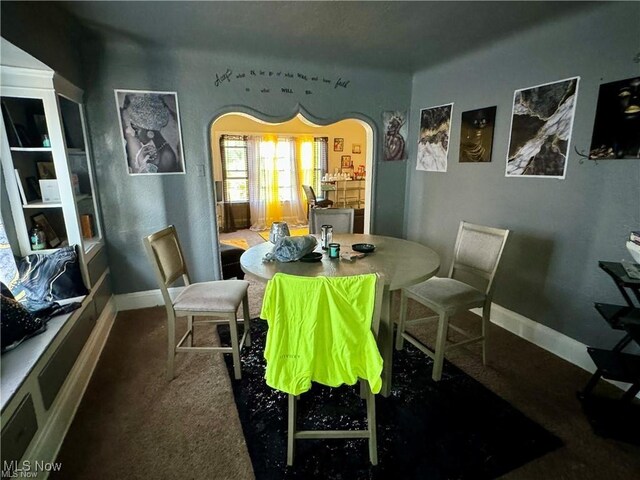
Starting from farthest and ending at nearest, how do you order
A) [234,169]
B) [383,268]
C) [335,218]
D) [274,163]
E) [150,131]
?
[274,163]
[234,169]
[335,218]
[150,131]
[383,268]

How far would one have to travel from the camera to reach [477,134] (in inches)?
111

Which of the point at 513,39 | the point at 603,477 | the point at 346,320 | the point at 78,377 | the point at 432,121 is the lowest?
the point at 603,477

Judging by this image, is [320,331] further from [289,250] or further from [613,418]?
[613,418]

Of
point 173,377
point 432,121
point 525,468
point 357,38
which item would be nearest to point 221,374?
point 173,377

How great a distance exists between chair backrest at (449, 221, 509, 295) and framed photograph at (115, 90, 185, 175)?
8.21 ft

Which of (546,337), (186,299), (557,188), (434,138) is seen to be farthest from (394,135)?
(186,299)

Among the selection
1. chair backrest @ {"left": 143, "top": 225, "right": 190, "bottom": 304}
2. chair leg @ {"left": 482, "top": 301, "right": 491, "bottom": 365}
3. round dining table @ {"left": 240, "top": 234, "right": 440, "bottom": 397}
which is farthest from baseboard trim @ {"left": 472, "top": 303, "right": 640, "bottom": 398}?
chair backrest @ {"left": 143, "top": 225, "right": 190, "bottom": 304}

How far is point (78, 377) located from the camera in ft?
6.31

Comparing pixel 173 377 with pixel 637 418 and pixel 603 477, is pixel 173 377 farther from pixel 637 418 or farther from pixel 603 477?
pixel 637 418

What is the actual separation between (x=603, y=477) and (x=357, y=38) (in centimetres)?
299

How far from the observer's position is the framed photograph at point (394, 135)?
3538mm

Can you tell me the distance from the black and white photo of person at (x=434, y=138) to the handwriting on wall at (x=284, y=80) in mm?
916

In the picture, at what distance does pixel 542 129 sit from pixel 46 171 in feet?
11.9

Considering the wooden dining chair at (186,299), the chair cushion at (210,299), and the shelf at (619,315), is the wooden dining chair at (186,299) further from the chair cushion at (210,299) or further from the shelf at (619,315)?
the shelf at (619,315)
